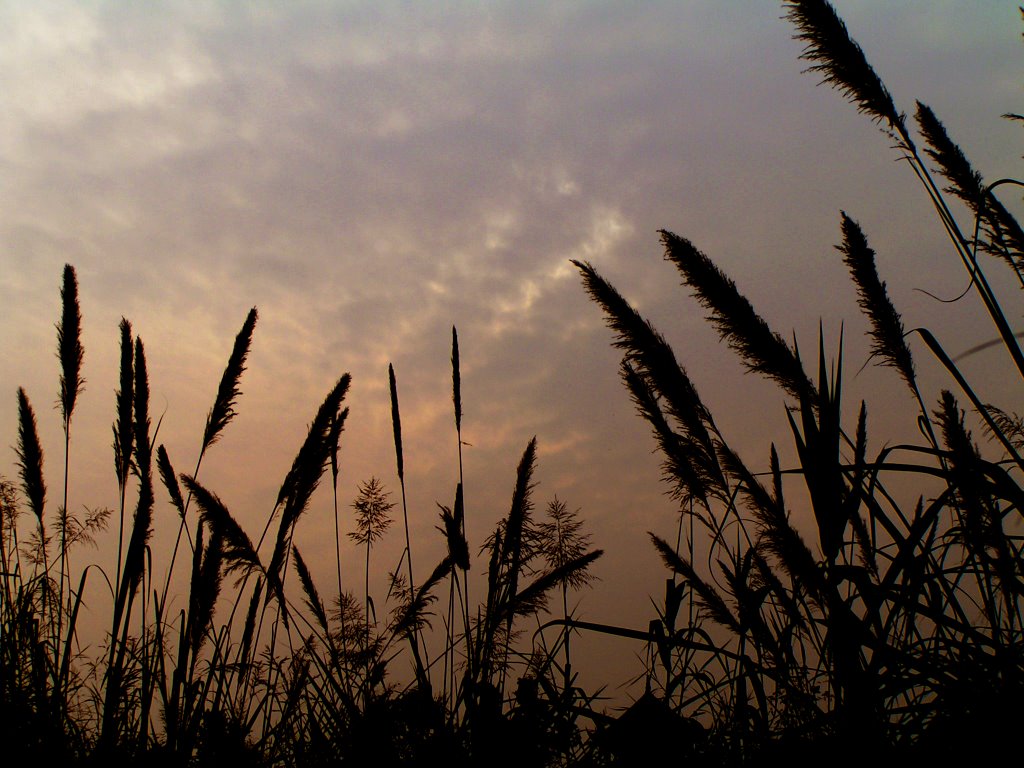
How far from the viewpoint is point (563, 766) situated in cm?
196

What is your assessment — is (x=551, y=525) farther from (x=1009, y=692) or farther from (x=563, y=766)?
(x=1009, y=692)

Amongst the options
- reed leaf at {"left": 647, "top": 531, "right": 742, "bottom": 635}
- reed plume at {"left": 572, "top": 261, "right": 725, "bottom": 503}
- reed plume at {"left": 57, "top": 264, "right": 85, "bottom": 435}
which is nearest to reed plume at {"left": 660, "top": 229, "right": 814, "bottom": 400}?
reed plume at {"left": 572, "top": 261, "right": 725, "bottom": 503}

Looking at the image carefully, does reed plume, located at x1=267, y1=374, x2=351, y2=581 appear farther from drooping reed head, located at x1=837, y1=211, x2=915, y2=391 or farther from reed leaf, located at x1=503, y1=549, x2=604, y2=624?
drooping reed head, located at x1=837, y1=211, x2=915, y2=391

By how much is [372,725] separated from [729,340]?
4.50 feet

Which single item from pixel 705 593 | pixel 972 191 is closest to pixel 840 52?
pixel 972 191

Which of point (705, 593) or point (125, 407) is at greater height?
point (125, 407)

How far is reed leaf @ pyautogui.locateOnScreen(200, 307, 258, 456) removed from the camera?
2699 millimetres

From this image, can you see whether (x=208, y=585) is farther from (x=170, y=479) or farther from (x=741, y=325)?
(x=741, y=325)

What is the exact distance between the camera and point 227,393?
271 cm

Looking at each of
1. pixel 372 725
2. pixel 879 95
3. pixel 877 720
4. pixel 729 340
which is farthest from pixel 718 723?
pixel 879 95

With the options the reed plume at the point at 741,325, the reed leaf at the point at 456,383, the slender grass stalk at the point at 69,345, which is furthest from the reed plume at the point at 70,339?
the reed plume at the point at 741,325

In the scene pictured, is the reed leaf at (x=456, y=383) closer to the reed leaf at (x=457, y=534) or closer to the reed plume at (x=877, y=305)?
the reed leaf at (x=457, y=534)

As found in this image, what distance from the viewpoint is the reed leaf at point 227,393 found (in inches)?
106

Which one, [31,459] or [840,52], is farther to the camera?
[31,459]
